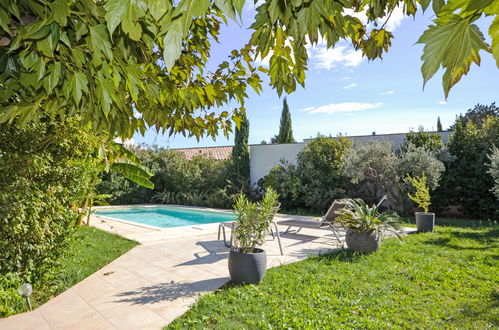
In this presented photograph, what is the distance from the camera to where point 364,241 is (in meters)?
7.21

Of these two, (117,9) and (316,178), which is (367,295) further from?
A: (316,178)

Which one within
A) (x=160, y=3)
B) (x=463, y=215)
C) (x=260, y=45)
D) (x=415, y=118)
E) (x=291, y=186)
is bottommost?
(x=463, y=215)

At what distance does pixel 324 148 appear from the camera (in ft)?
52.6

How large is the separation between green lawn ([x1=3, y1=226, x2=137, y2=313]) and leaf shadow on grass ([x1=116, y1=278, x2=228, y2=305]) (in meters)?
1.13

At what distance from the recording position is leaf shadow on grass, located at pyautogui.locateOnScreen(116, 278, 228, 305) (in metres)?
4.86

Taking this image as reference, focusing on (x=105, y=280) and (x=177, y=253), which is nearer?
(x=105, y=280)

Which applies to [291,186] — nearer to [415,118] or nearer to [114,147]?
[415,118]

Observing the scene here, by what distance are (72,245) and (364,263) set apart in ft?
17.9

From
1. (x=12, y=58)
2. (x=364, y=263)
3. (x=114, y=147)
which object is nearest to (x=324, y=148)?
(x=364, y=263)

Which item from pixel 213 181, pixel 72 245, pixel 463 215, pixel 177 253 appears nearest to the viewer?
pixel 72 245

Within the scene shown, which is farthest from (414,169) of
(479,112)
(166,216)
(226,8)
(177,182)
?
(479,112)

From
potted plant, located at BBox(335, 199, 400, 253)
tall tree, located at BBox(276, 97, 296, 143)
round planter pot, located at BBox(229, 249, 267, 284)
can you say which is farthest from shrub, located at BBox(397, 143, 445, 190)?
tall tree, located at BBox(276, 97, 296, 143)

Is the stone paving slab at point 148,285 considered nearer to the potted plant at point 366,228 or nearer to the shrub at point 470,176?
the potted plant at point 366,228

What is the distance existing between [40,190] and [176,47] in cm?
473
